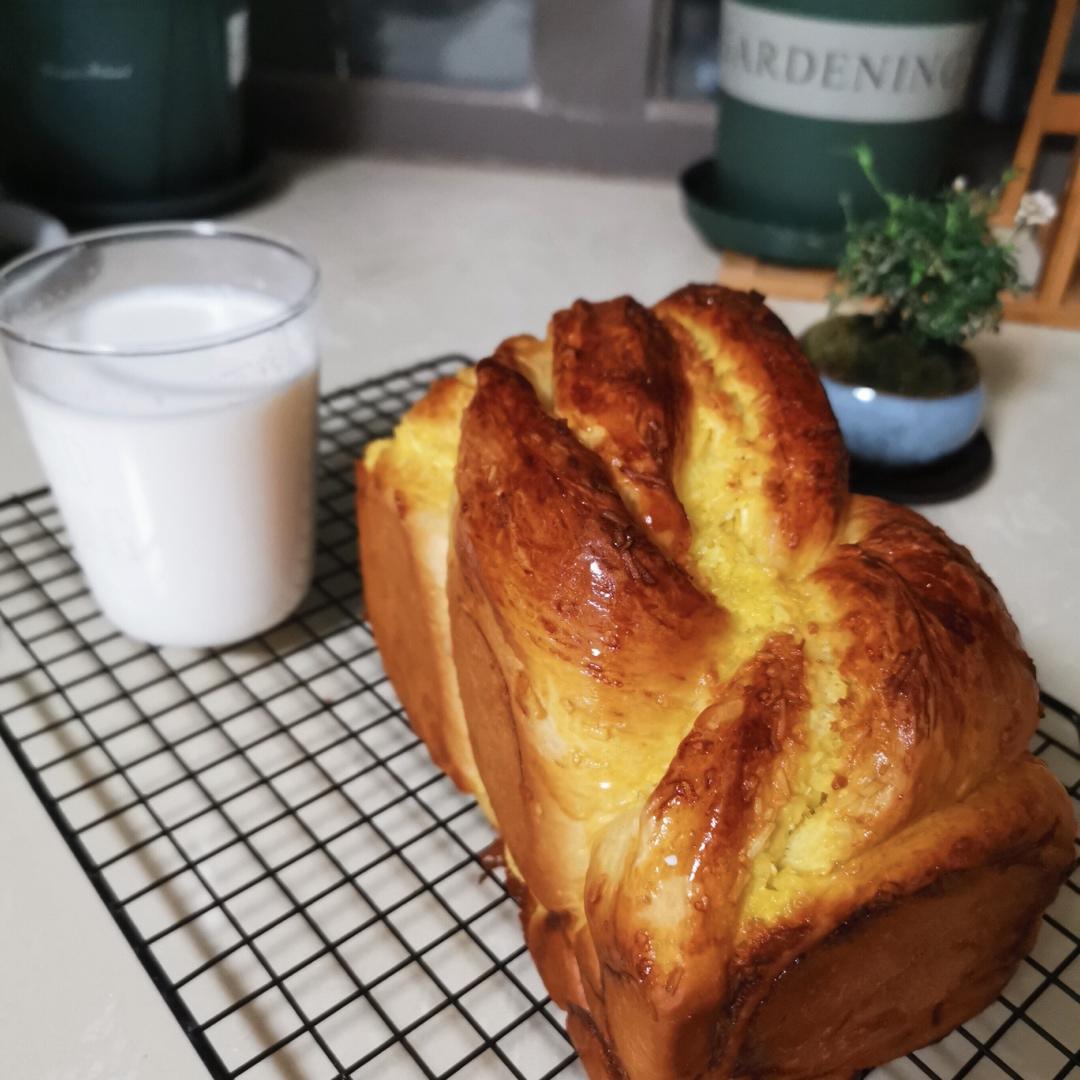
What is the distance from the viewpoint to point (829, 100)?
138 centimetres

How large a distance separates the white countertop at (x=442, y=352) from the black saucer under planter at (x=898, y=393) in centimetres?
9

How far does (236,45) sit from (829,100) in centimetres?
86

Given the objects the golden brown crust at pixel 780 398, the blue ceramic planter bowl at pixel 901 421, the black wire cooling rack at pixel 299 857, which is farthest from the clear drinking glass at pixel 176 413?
the blue ceramic planter bowl at pixel 901 421

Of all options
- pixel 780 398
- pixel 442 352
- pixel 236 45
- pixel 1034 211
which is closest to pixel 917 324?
pixel 1034 211

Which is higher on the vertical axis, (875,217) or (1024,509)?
(875,217)

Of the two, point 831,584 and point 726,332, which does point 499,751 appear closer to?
point 831,584

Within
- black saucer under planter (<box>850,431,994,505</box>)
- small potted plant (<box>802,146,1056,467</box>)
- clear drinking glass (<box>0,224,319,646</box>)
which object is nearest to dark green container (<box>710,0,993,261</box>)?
small potted plant (<box>802,146,1056,467</box>)

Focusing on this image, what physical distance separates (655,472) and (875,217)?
99 centimetres

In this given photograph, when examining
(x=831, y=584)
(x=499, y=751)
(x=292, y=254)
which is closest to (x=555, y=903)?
(x=499, y=751)

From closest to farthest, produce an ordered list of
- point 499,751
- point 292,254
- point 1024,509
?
point 499,751 → point 292,254 → point 1024,509

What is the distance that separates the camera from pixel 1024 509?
1133 mm

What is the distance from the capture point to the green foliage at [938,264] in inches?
39.8

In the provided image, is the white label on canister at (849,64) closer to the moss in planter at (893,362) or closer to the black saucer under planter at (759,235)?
the black saucer under planter at (759,235)

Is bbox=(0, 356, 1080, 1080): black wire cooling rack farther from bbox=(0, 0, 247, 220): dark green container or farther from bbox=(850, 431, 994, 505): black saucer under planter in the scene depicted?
bbox=(0, 0, 247, 220): dark green container
